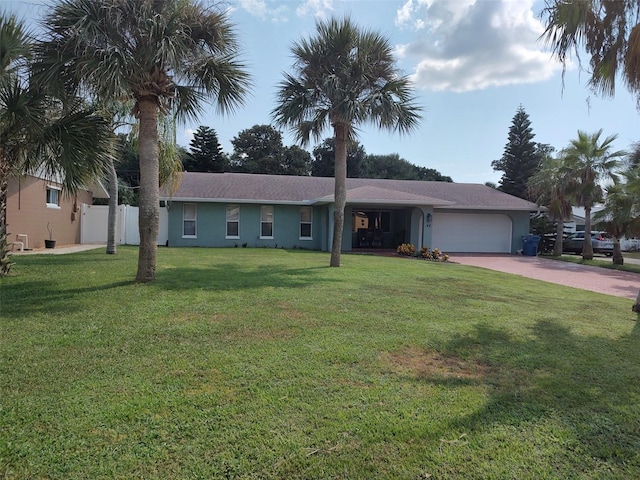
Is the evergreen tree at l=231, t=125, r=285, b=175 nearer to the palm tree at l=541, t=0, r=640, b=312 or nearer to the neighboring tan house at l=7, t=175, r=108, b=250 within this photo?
the neighboring tan house at l=7, t=175, r=108, b=250

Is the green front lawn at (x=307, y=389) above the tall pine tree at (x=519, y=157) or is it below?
below

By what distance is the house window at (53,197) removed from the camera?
16.9 metres

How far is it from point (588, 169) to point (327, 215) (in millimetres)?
13226

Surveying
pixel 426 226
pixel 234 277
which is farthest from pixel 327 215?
pixel 234 277

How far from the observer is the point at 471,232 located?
22.3 meters

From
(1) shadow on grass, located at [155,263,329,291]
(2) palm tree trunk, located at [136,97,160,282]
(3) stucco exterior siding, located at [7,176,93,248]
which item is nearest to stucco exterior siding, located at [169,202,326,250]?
(3) stucco exterior siding, located at [7,176,93,248]

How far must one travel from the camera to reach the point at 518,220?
73.7 ft

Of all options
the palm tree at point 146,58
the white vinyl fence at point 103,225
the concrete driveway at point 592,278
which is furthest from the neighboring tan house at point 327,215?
the palm tree at point 146,58

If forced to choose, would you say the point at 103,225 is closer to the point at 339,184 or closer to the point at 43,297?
the point at 339,184

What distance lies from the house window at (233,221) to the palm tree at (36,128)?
38.4 ft

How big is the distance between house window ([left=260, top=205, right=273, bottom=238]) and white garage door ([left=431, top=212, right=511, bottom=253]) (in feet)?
29.0

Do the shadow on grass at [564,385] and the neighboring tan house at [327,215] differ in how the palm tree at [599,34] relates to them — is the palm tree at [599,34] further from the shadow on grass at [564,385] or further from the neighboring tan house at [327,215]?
the neighboring tan house at [327,215]

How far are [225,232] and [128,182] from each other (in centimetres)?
2540

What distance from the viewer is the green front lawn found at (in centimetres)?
257
